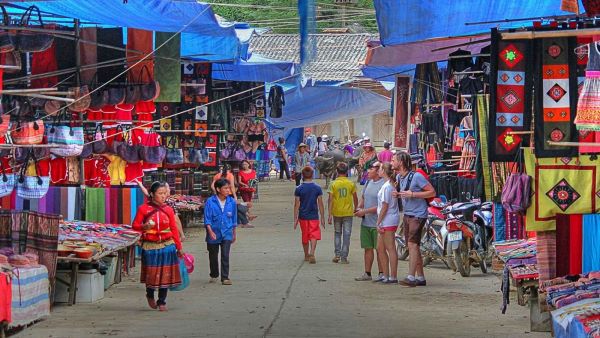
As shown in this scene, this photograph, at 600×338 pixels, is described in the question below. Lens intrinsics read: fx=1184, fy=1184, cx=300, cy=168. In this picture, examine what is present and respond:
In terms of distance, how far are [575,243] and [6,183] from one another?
6920mm

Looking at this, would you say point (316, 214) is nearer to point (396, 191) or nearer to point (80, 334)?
point (396, 191)

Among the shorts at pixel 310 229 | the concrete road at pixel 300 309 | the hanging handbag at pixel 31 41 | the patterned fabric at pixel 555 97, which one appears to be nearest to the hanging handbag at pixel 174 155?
the concrete road at pixel 300 309

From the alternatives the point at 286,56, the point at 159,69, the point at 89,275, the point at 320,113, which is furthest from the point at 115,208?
the point at 286,56

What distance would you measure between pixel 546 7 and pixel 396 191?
3.00 m

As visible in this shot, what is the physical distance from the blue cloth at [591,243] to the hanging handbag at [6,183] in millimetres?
6919

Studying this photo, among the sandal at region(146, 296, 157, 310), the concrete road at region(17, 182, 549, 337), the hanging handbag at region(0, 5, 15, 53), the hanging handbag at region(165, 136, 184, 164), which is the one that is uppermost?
the hanging handbag at region(0, 5, 15, 53)

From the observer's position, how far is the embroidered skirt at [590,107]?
350 inches

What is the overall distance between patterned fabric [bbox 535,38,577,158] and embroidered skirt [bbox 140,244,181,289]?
4443 millimetres

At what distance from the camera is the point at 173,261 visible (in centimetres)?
1301

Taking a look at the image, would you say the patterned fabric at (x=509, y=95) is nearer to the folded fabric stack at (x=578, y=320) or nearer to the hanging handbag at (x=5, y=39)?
the folded fabric stack at (x=578, y=320)

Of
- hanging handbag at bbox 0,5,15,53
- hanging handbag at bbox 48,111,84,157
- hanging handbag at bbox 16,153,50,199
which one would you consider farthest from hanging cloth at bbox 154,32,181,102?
hanging handbag at bbox 0,5,15,53

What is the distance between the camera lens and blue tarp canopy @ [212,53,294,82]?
25.5m

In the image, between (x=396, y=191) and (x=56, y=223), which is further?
(x=396, y=191)

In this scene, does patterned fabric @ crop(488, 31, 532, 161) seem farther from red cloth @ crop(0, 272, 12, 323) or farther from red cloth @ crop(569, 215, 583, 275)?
red cloth @ crop(0, 272, 12, 323)
